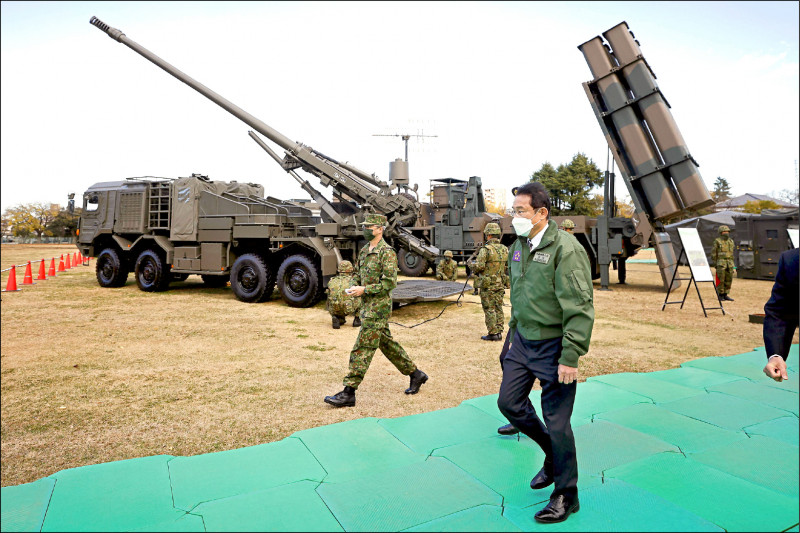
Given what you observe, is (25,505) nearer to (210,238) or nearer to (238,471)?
(238,471)

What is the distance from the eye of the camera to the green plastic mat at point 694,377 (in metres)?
4.85

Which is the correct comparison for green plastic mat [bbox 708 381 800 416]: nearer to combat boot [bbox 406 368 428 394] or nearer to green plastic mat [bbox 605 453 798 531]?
green plastic mat [bbox 605 453 798 531]

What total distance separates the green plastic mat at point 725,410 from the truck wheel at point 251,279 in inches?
297

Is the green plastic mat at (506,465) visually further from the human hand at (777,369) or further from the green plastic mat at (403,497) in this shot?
the human hand at (777,369)

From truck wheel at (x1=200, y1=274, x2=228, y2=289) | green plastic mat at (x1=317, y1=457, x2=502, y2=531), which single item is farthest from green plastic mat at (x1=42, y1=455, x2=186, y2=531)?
truck wheel at (x1=200, y1=274, x2=228, y2=289)

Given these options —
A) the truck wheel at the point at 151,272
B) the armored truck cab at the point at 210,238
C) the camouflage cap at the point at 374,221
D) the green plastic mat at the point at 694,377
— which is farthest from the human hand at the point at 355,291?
the truck wheel at the point at 151,272

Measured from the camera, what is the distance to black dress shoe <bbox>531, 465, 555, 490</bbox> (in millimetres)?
2746

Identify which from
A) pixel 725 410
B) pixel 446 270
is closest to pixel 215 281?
pixel 446 270

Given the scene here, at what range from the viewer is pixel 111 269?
1217 centimetres

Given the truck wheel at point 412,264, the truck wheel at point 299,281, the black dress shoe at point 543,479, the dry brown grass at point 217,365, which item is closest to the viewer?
the black dress shoe at point 543,479

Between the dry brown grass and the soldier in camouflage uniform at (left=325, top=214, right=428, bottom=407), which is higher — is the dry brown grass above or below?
below

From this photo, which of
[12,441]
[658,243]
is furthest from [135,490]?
[658,243]

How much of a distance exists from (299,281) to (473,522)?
760 cm

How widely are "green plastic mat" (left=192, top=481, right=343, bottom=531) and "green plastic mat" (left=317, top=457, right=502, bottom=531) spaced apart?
7 cm
